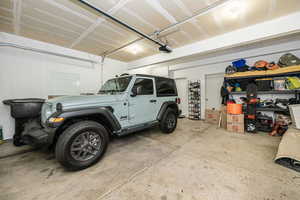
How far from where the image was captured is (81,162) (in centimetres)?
180

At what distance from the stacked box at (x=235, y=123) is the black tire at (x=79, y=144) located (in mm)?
3898

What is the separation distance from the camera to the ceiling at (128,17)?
2.22 m

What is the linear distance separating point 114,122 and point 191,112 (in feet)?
15.3

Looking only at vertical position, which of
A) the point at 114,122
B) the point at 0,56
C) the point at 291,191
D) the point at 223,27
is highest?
the point at 223,27

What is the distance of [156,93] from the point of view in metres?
3.13

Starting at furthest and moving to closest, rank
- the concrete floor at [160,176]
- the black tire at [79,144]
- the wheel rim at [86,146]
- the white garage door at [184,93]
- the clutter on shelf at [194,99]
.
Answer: the white garage door at [184,93] < the clutter on shelf at [194,99] < the wheel rim at [86,146] < the black tire at [79,144] < the concrete floor at [160,176]

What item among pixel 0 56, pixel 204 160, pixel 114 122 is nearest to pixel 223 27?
pixel 204 160

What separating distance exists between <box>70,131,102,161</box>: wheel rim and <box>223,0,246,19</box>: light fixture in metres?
3.77

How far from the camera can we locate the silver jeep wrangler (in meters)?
1.71

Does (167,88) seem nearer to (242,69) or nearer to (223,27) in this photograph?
(223,27)

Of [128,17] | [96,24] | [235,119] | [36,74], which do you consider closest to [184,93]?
[235,119]

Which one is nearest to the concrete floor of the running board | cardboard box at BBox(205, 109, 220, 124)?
the running board

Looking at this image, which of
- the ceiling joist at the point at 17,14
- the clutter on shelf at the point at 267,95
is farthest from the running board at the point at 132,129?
the ceiling joist at the point at 17,14

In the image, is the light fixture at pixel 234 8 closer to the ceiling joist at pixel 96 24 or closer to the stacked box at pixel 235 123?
the ceiling joist at pixel 96 24
